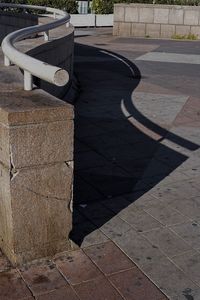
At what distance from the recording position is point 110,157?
22.7 ft

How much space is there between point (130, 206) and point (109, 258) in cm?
118

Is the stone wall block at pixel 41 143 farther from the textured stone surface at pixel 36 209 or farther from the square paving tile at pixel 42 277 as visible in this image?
the square paving tile at pixel 42 277

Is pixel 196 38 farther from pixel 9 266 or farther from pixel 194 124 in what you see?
pixel 9 266

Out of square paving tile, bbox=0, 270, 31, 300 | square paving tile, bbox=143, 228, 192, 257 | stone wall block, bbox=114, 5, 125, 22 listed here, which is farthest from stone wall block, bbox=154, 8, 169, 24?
square paving tile, bbox=0, 270, 31, 300

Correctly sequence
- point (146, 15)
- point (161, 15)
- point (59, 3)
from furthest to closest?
1. point (59, 3)
2. point (146, 15)
3. point (161, 15)

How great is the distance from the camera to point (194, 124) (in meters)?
8.84

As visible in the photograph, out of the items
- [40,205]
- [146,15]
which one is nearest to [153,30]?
[146,15]

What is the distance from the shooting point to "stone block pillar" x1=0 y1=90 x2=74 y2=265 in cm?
375

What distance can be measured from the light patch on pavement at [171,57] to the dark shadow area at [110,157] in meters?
5.37

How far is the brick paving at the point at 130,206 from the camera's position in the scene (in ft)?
12.9

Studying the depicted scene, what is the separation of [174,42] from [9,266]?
62.6ft

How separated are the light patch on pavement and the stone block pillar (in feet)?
42.2

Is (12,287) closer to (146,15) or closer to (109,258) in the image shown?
(109,258)

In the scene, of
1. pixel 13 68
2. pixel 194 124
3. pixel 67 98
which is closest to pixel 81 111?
pixel 67 98
